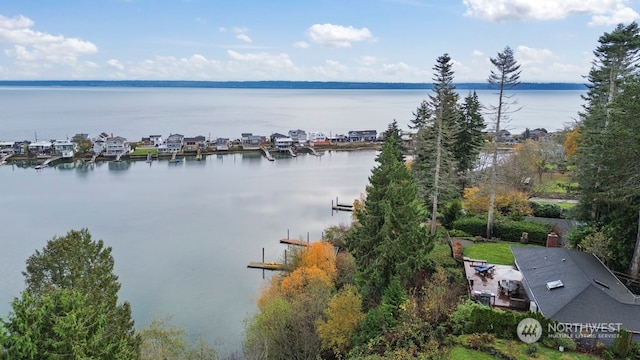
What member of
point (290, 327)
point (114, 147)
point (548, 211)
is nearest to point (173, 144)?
point (114, 147)

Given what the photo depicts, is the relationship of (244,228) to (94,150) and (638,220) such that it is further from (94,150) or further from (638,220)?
(94,150)

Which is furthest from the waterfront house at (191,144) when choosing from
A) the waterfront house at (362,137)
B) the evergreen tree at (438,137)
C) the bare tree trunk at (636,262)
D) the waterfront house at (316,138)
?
the bare tree trunk at (636,262)

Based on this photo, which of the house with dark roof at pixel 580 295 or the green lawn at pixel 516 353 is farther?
the house with dark roof at pixel 580 295

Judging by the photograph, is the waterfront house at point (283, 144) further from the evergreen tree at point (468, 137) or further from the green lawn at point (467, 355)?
the green lawn at point (467, 355)

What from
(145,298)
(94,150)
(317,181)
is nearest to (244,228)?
(145,298)

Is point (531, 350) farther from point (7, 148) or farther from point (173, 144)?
point (7, 148)

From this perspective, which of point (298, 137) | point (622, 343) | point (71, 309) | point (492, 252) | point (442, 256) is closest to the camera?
point (71, 309)
